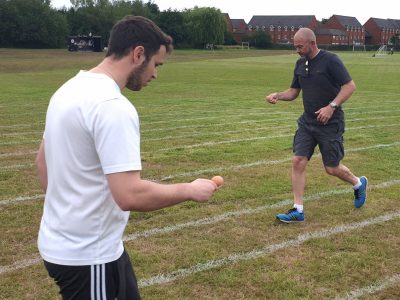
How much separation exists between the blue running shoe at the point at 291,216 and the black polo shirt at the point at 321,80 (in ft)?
3.57

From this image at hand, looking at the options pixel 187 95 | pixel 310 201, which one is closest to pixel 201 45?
pixel 187 95

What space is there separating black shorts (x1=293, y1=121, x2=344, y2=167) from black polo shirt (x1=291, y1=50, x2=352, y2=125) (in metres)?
0.09

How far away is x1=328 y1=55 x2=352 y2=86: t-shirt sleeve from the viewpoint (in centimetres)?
579

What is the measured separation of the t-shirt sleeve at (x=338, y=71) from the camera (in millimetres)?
5793

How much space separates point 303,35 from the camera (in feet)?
18.8

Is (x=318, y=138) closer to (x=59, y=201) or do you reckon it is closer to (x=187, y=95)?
(x=59, y=201)

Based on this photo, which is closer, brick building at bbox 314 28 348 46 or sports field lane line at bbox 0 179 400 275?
sports field lane line at bbox 0 179 400 275

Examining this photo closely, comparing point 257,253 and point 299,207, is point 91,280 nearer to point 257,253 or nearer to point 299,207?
point 257,253

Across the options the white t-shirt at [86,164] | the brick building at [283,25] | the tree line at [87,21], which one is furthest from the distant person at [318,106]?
the brick building at [283,25]

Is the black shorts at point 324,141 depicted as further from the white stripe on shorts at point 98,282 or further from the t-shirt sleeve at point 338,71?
the white stripe on shorts at point 98,282

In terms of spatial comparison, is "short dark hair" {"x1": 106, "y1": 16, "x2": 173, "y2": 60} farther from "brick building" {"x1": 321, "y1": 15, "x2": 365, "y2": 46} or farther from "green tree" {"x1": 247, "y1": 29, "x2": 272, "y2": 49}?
"brick building" {"x1": 321, "y1": 15, "x2": 365, "y2": 46}

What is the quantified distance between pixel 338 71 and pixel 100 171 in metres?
4.25

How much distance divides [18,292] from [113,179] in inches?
105

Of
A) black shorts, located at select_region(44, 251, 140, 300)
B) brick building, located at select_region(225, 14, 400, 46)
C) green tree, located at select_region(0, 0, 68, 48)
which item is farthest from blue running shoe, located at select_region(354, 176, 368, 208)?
Result: brick building, located at select_region(225, 14, 400, 46)
